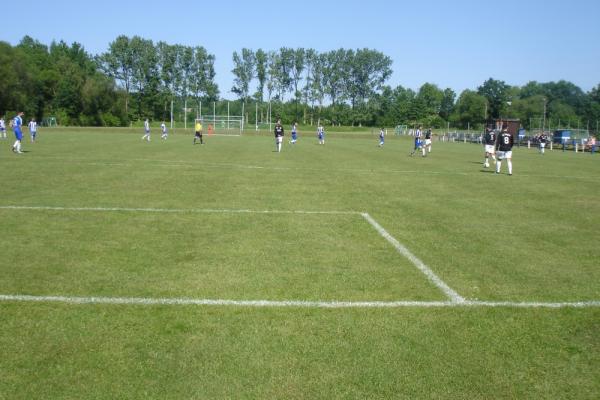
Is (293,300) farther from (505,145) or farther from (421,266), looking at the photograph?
(505,145)

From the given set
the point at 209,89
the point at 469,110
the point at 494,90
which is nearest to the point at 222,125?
the point at 209,89

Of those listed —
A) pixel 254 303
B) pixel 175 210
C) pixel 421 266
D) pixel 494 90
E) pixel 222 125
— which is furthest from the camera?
pixel 494 90

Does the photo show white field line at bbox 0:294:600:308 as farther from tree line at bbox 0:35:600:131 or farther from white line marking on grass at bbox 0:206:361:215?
tree line at bbox 0:35:600:131

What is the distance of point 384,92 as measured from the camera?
130 meters

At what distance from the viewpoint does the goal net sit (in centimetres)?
7488

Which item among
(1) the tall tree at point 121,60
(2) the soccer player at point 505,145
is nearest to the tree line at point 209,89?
(1) the tall tree at point 121,60

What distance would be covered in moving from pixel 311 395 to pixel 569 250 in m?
6.37

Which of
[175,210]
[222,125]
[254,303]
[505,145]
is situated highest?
[222,125]

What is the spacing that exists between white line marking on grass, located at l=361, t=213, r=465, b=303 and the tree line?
91.8 m

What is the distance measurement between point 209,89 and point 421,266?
119391 millimetres

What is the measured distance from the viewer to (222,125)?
75.8 m

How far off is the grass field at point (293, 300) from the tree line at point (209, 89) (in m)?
91.1

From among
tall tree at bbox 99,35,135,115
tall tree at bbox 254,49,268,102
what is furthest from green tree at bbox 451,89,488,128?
tall tree at bbox 99,35,135,115

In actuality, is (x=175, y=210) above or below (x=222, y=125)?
below
